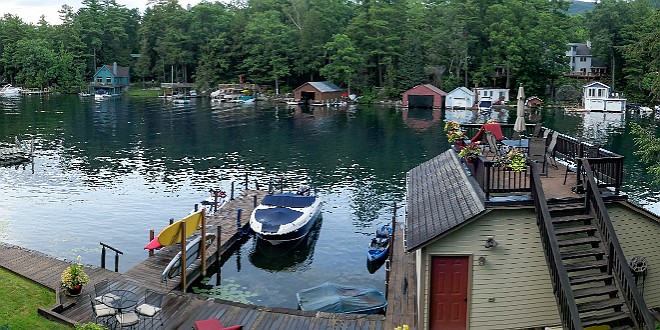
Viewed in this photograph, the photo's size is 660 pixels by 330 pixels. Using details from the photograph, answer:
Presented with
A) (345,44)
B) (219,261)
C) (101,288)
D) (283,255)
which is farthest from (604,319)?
(345,44)

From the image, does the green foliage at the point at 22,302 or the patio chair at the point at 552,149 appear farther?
the patio chair at the point at 552,149

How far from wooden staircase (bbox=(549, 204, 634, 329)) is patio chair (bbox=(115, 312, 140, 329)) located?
36.8ft

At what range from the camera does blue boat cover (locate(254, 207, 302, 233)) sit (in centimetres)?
2952

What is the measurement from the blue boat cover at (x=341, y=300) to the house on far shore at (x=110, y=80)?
12131 cm

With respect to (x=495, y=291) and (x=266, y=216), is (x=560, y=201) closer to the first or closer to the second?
(x=495, y=291)

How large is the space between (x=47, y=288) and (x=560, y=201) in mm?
15503

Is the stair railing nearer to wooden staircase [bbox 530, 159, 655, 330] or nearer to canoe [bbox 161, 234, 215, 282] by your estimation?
wooden staircase [bbox 530, 159, 655, 330]

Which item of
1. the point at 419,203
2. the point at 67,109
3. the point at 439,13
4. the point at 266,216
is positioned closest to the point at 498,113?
the point at 439,13

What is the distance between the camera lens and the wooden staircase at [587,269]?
13539 millimetres

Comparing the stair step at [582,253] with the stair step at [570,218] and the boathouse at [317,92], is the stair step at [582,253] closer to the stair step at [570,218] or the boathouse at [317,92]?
the stair step at [570,218]

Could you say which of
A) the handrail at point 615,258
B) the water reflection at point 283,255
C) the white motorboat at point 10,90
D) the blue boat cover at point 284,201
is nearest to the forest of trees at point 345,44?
the white motorboat at point 10,90

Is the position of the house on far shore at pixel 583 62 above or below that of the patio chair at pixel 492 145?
above

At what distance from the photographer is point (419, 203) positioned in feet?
64.8

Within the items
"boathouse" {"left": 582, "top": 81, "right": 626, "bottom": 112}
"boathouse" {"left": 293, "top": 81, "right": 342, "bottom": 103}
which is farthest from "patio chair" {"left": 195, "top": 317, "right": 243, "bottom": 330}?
"boathouse" {"left": 582, "top": 81, "right": 626, "bottom": 112}
